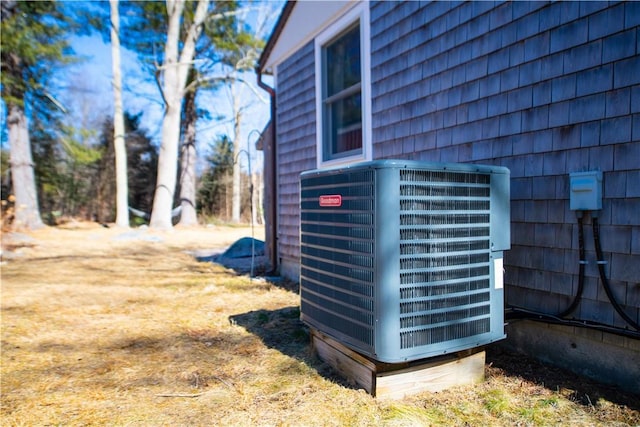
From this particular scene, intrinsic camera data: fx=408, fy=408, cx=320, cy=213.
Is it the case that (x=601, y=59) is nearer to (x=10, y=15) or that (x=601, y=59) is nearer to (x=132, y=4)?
(x=10, y=15)

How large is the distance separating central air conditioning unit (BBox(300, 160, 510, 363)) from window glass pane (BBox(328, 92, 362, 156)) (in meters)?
2.42

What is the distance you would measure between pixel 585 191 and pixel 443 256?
2.94 ft

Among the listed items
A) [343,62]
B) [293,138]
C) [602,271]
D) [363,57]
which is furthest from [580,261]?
[293,138]

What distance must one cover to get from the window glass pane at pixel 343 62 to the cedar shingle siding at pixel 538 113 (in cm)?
81

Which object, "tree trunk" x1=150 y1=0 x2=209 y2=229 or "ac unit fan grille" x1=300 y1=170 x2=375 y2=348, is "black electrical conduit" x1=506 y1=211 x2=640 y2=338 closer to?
"ac unit fan grille" x1=300 y1=170 x2=375 y2=348

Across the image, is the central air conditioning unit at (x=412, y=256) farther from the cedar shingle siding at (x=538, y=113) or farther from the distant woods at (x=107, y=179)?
the distant woods at (x=107, y=179)

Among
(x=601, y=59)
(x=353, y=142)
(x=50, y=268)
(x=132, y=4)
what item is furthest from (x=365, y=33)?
(x=132, y=4)

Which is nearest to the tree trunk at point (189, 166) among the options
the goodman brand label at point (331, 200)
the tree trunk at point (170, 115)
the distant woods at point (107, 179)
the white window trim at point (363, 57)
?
the tree trunk at point (170, 115)

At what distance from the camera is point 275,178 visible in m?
6.26

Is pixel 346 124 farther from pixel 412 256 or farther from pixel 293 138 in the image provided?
pixel 412 256

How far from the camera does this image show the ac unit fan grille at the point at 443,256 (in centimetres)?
205

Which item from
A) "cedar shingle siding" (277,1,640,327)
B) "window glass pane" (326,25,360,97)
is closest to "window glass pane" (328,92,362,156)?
"window glass pane" (326,25,360,97)

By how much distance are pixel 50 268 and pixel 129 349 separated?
4633 millimetres

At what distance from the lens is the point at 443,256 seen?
214cm
